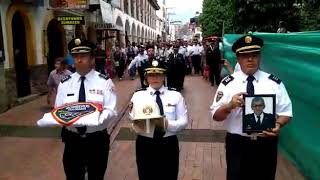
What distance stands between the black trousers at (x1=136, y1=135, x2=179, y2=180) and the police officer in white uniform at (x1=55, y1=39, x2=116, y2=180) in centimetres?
42

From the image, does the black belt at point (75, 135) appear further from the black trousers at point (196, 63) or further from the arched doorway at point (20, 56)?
the black trousers at point (196, 63)

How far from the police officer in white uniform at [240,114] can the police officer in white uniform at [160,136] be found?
44 centimetres

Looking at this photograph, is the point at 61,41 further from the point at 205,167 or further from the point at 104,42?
the point at 205,167

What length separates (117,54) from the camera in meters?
21.4

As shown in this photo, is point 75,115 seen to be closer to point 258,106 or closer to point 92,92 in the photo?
point 92,92

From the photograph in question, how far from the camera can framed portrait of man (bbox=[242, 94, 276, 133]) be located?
3438 mm

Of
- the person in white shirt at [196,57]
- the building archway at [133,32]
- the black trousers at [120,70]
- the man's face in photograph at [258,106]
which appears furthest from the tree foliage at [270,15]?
the building archway at [133,32]

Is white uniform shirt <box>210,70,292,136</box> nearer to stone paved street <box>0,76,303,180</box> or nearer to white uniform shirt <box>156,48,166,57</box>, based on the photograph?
stone paved street <box>0,76,303,180</box>

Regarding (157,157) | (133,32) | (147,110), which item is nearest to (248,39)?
(147,110)

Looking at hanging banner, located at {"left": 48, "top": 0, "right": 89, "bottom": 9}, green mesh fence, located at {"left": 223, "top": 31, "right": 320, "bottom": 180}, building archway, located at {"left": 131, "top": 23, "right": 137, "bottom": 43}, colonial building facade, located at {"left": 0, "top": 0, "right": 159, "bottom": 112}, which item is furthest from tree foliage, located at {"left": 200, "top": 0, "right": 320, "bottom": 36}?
building archway, located at {"left": 131, "top": 23, "right": 137, "bottom": 43}

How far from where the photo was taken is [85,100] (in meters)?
4.09

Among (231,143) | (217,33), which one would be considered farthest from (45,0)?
(217,33)

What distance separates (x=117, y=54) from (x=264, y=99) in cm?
1827

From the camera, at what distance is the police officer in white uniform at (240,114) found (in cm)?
362
